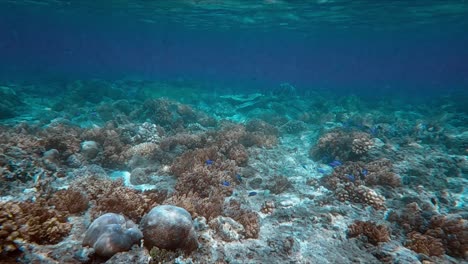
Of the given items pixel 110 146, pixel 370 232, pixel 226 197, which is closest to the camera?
pixel 370 232

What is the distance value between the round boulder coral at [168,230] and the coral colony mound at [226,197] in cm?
2

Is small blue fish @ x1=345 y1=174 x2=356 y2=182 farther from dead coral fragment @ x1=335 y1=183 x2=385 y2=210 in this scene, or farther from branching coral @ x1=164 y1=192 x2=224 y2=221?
branching coral @ x1=164 y1=192 x2=224 y2=221

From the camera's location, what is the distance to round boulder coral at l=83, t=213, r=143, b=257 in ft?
13.5

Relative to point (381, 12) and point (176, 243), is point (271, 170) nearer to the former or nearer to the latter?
point (176, 243)

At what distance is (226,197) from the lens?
A: 802cm

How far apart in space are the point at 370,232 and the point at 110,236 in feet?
19.1

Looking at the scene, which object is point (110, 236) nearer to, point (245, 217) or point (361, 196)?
point (245, 217)

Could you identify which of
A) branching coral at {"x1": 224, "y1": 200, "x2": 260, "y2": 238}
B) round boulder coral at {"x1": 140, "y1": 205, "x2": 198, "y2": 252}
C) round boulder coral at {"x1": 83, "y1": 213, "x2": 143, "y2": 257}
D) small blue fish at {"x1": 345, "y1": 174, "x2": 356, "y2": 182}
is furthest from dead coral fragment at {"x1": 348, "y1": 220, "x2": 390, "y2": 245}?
round boulder coral at {"x1": 83, "y1": 213, "x2": 143, "y2": 257}

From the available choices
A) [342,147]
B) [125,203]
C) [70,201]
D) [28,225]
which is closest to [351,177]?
[342,147]

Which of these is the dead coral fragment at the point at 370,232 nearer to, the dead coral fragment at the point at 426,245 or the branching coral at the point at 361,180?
the dead coral fragment at the point at 426,245

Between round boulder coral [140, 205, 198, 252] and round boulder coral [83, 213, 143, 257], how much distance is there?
217 mm

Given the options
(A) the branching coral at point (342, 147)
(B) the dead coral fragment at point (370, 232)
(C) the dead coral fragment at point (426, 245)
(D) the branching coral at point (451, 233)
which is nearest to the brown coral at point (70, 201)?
(B) the dead coral fragment at point (370, 232)

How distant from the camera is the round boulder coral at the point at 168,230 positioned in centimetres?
452

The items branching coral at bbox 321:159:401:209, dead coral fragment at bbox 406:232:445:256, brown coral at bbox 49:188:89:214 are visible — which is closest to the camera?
brown coral at bbox 49:188:89:214
